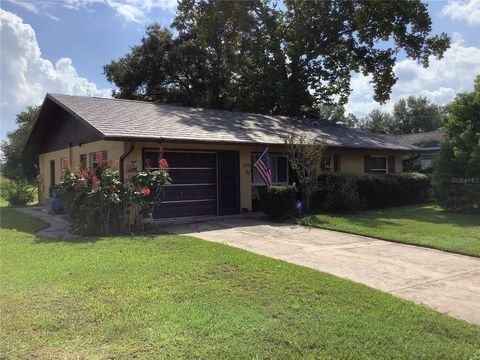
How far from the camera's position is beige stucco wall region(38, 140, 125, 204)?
43.7ft

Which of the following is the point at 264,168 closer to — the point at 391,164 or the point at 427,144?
the point at 391,164

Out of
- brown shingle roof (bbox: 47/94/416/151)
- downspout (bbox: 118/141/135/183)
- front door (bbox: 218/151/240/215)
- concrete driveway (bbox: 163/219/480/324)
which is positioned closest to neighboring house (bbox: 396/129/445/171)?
brown shingle roof (bbox: 47/94/416/151)

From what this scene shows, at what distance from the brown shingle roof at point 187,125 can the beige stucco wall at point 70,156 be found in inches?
34.7

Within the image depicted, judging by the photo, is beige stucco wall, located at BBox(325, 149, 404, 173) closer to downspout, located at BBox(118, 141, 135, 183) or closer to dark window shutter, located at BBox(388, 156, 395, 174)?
dark window shutter, located at BBox(388, 156, 395, 174)

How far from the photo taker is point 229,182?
1473cm

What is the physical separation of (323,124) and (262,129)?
654 cm

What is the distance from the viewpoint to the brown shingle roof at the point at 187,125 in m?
12.6

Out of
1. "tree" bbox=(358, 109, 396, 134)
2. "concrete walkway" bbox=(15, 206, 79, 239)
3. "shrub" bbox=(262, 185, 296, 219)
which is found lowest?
"concrete walkway" bbox=(15, 206, 79, 239)

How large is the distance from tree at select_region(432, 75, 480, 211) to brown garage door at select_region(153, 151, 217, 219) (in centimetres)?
806

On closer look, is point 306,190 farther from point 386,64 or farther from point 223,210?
point 386,64

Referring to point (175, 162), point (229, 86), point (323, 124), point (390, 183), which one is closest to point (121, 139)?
point (175, 162)

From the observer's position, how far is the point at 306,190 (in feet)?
49.7

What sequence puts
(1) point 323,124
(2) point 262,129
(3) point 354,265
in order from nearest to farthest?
(3) point 354,265, (2) point 262,129, (1) point 323,124

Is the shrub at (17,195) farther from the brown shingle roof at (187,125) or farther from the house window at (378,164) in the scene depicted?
the house window at (378,164)
